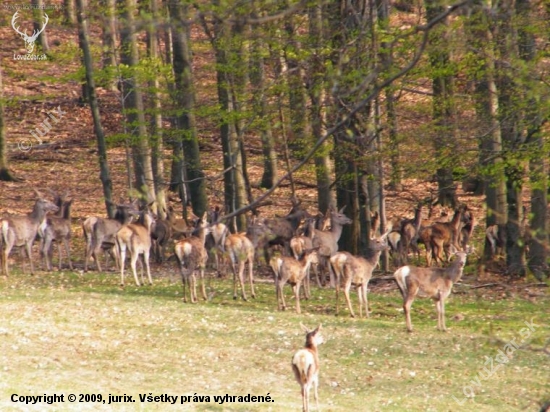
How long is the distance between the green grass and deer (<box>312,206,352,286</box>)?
262 centimetres

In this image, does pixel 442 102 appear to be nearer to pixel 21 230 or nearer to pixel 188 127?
pixel 188 127

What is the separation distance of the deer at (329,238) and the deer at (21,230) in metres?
6.35

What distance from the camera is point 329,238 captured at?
21.7 meters

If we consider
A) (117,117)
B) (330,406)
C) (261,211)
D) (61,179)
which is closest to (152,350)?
(330,406)

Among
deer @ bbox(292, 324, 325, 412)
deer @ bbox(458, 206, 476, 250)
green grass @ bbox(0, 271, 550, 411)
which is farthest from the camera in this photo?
deer @ bbox(458, 206, 476, 250)

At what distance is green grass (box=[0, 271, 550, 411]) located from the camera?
12.0 m

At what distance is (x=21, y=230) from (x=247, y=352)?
9309 mm

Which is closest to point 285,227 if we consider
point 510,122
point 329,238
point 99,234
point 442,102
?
point 329,238

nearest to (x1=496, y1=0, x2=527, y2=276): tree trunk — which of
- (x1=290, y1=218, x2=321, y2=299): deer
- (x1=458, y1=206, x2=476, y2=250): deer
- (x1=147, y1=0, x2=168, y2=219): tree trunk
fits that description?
(x1=458, y1=206, x2=476, y2=250): deer

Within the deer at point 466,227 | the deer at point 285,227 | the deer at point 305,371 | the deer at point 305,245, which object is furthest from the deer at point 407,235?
the deer at point 305,371

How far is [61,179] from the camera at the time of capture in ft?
112

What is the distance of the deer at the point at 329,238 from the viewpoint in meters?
21.3

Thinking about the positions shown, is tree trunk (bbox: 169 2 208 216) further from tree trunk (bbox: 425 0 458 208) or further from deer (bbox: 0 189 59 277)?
tree trunk (bbox: 425 0 458 208)

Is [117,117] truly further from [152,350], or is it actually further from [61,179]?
[152,350]
